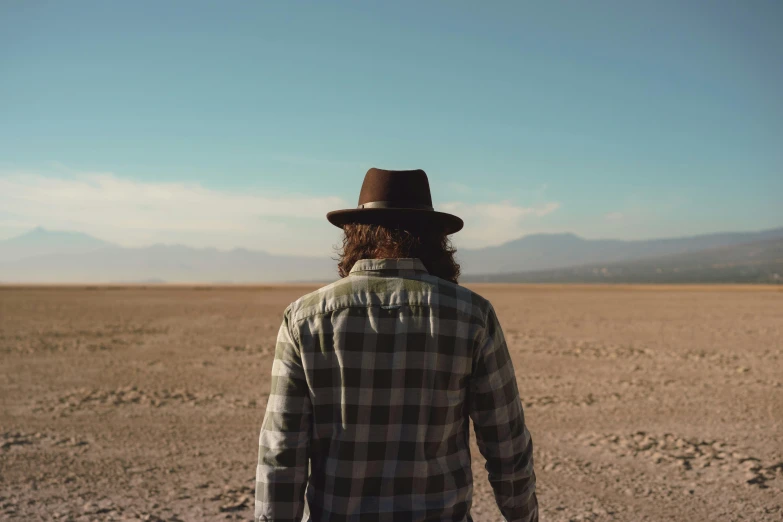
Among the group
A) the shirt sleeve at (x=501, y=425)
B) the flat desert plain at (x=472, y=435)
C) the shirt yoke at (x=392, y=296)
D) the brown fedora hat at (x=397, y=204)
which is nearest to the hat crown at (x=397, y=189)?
the brown fedora hat at (x=397, y=204)

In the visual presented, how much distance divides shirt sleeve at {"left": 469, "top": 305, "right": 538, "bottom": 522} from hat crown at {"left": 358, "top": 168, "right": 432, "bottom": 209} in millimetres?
374

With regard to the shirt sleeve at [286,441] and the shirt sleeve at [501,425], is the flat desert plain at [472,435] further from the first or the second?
the shirt sleeve at [286,441]

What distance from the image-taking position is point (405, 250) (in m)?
1.65

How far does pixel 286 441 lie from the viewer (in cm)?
159

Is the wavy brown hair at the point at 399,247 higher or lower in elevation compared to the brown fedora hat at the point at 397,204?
lower

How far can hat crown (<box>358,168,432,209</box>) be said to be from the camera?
1.72 m

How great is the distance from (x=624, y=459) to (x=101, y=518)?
4.13m

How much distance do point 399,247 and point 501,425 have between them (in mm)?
540

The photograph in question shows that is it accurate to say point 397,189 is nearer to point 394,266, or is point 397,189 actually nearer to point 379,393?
point 394,266

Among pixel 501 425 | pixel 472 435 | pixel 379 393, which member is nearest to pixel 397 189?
pixel 379 393

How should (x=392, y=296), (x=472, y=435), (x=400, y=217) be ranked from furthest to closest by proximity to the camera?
(x=472, y=435) < (x=400, y=217) < (x=392, y=296)

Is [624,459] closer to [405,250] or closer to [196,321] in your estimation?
[405,250]

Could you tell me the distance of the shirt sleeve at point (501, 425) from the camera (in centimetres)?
161

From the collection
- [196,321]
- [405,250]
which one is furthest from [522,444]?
[196,321]
